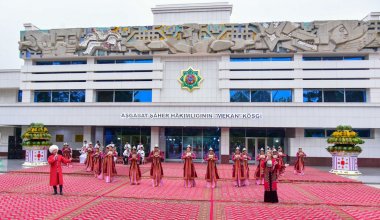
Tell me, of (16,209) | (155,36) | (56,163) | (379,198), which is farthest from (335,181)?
(155,36)

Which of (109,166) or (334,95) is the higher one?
(334,95)

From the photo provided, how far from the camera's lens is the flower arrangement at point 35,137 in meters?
19.0

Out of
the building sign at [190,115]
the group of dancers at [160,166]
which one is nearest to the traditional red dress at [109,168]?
the group of dancers at [160,166]

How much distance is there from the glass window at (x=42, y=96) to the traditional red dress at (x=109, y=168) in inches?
542

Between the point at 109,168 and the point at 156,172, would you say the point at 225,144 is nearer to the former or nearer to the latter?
the point at 156,172

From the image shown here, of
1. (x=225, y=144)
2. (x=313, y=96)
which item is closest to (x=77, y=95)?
(x=225, y=144)

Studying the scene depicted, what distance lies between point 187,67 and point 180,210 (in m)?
16.3

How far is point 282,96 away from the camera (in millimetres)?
22750

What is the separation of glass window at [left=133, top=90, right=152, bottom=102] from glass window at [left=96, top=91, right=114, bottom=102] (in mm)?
1944

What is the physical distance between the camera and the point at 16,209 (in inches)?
323

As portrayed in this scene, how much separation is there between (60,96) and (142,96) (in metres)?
6.65

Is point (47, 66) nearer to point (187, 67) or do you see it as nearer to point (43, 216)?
point (187, 67)

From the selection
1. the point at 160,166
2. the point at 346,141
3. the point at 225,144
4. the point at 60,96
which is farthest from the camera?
the point at 60,96

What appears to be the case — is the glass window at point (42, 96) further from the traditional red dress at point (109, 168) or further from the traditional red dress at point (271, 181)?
the traditional red dress at point (271, 181)
